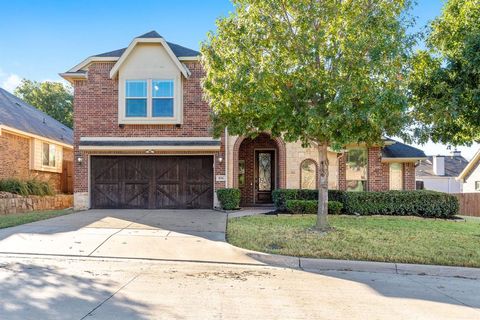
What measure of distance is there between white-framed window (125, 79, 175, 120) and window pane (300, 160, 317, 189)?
229 inches

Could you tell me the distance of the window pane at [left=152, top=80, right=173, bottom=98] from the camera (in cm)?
1576

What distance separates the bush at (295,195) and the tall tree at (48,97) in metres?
31.4

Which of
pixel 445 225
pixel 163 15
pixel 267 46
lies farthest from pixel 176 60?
pixel 445 225

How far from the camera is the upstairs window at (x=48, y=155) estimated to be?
20.8m

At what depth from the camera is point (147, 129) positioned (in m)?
15.9

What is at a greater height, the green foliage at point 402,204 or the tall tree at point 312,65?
the tall tree at point 312,65

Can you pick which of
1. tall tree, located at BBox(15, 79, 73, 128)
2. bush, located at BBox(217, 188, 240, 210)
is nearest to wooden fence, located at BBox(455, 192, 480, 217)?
bush, located at BBox(217, 188, 240, 210)

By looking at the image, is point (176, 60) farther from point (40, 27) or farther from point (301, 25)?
point (301, 25)

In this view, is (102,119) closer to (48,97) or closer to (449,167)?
(48,97)

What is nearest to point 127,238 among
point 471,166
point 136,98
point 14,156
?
point 136,98

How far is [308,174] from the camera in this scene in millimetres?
16625

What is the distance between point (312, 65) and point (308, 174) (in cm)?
760

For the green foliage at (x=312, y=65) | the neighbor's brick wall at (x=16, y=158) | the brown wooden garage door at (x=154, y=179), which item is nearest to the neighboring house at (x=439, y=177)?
the brown wooden garage door at (x=154, y=179)

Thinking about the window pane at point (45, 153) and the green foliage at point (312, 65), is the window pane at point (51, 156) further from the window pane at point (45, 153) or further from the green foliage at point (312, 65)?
the green foliage at point (312, 65)
